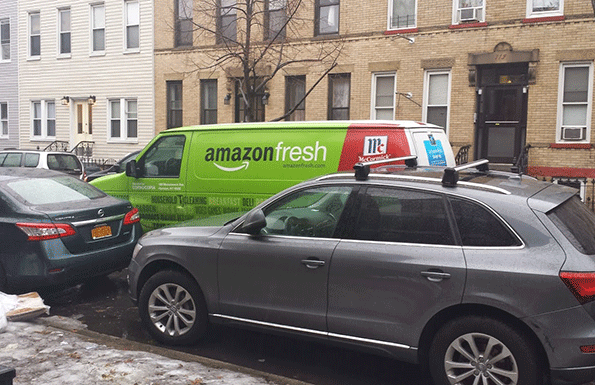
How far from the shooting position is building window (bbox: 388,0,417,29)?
17.9m

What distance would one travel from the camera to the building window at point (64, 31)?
82.1 feet

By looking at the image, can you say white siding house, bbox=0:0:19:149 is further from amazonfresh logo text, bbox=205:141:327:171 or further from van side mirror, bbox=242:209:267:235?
van side mirror, bbox=242:209:267:235

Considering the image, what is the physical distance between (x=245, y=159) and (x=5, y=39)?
23.4m

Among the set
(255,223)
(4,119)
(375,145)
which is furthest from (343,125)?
(4,119)

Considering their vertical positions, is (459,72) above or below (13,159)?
above

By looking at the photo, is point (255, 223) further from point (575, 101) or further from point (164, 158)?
point (575, 101)

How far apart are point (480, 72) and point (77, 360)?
15.0 metres

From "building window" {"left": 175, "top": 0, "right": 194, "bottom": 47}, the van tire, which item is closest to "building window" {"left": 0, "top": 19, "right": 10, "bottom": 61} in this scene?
"building window" {"left": 175, "top": 0, "right": 194, "bottom": 47}

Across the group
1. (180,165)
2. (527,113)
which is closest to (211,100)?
(527,113)

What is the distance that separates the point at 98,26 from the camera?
24.1 m

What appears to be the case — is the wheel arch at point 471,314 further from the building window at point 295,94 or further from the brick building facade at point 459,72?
the building window at point 295,94

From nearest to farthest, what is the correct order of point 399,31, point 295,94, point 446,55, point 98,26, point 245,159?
point 245,159 → point 446,55 → point 399,31 → point 295,94 → point 98,26

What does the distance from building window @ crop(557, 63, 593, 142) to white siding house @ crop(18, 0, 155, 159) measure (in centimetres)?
1449

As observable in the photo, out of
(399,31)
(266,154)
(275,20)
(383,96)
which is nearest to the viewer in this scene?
(266,154)
